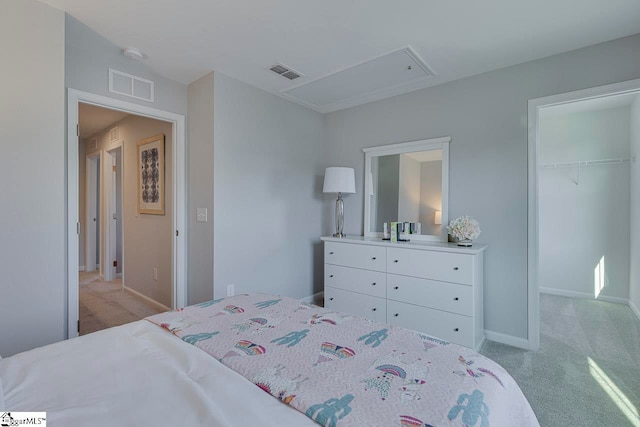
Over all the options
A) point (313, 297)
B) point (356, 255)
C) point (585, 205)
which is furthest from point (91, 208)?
point (585, 205)

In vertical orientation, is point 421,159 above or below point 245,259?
above

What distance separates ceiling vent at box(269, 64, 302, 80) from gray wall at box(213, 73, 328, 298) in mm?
411

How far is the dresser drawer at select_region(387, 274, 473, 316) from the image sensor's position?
2.41 meters

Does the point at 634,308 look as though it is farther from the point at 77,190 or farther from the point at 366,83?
the point at 77,190

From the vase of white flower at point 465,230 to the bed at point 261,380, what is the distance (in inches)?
62.8

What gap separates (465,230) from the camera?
2.60m

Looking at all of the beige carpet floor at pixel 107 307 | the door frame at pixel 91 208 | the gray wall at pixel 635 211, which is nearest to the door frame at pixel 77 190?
the beige carpet floor at pixel 107 307

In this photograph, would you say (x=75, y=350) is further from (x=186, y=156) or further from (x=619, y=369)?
(x=619, y=369)

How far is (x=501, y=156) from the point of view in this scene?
268 centimetres

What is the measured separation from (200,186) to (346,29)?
1873 mm

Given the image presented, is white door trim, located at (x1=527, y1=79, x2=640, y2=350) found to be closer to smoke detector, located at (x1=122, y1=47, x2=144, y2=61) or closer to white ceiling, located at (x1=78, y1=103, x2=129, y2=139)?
smoke detector, located at (x1=122, y1=47, x2=144, y2=61)

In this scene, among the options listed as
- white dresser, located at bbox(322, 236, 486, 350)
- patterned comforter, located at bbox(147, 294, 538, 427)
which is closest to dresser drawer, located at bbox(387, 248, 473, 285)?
white dresser, located at bbox(322, 236, 486, 350)

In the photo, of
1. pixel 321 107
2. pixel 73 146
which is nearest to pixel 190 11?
pixel 73 146

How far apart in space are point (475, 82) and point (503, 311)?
2.12 metres
